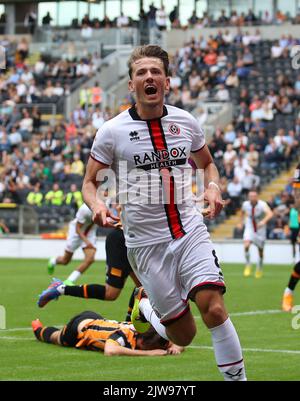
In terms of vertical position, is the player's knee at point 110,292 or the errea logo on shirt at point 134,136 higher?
the errea logo on shirt at point 134,136

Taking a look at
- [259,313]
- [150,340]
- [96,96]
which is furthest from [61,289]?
[96,96]

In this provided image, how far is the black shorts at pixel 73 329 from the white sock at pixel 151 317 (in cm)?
183

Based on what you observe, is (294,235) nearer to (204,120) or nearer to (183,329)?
(204,120)

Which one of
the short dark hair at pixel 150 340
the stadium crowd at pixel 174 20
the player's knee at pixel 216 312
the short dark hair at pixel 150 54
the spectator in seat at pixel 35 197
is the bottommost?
the spectator in seat at pixel 35 197

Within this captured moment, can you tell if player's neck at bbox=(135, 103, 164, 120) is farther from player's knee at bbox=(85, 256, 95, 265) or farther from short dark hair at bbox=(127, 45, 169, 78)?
player's knee at bbox=(85, 256, 95, 265)

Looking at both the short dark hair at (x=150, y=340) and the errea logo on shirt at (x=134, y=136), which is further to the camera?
the short dark hair at (x=150, y=340)

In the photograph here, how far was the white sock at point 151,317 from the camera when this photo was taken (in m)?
9.00

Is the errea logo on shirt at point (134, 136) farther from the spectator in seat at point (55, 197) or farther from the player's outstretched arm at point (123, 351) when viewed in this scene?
the spectator in seat at point (55, 197)

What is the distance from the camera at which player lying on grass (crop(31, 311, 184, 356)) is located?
11055mm

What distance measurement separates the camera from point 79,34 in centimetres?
4903

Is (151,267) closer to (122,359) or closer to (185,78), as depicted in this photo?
(122,359)

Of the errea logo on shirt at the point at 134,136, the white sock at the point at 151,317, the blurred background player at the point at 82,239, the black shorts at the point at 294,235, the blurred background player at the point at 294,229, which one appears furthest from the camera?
the black shorts at the point at 294,235

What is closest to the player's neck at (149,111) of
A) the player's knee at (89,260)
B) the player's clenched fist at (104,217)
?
the player's clenched fist at (104,217)
